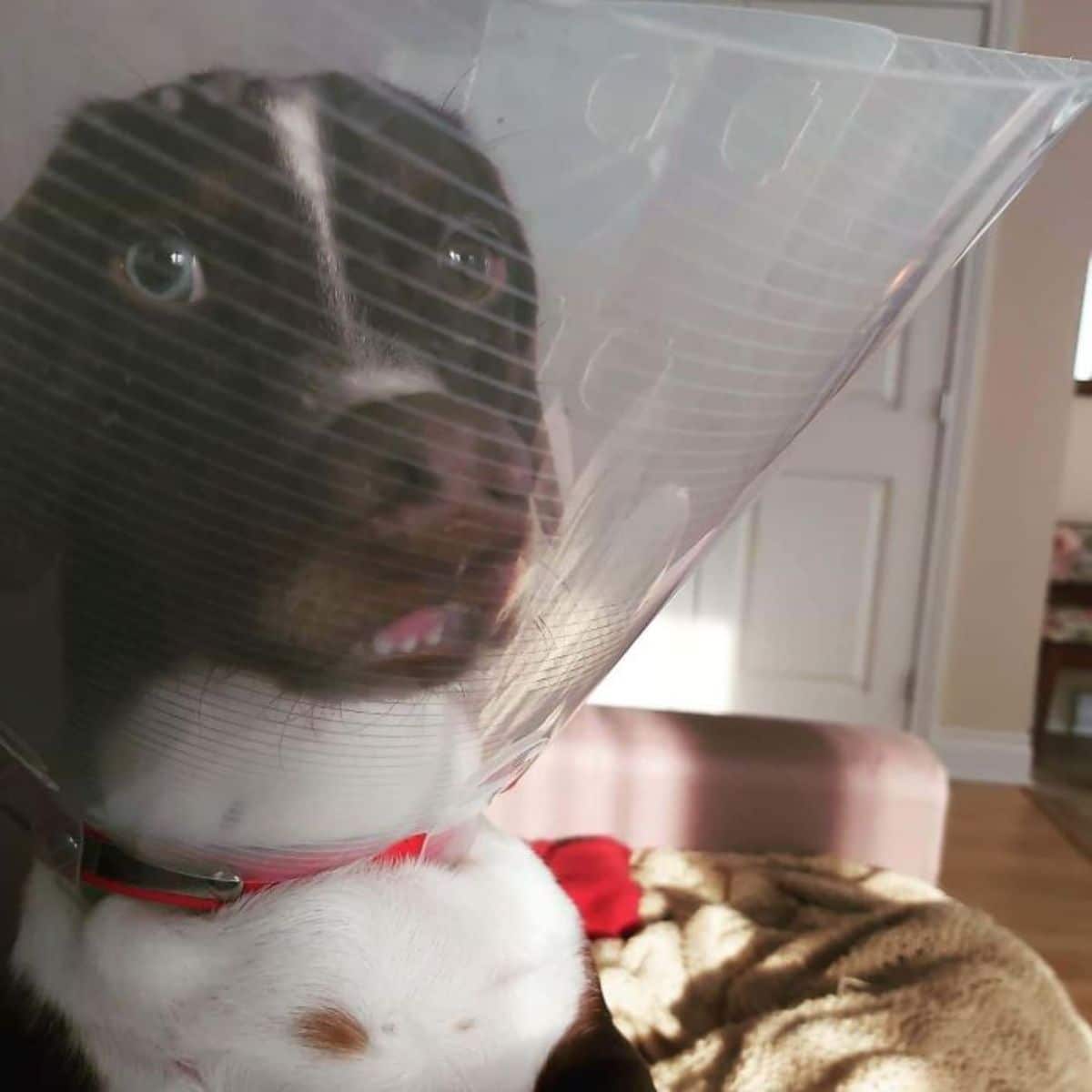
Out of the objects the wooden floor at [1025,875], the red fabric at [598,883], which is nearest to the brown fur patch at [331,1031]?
the red fabric at [598,883]

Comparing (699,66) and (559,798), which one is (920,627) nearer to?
(559,798)

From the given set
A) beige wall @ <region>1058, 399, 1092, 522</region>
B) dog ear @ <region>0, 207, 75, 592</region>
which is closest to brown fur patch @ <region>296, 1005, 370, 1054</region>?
dog ear @ <region>0, 207, 75, 592</region>

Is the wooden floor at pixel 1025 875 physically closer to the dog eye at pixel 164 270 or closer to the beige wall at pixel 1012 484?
the beige wall at pixel 1012 484

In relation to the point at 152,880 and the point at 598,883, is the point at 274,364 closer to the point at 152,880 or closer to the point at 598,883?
the point at 152,880

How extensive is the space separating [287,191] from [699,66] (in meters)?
0.13

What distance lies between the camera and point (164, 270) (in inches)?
14.6

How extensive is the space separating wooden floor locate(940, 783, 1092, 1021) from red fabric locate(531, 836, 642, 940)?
40.4 inches

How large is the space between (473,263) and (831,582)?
8.44ft

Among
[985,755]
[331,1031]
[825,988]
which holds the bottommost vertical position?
[985,755]

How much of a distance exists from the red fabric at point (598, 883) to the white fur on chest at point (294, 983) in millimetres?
455

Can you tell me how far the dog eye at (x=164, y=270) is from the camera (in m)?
0.37

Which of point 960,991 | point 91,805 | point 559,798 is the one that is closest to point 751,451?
point 91,805

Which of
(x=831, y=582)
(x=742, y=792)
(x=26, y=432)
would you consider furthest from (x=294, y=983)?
(x=831, y=582)

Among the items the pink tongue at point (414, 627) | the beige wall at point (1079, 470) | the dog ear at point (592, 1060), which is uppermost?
the beige wall at point (1079, 470)
